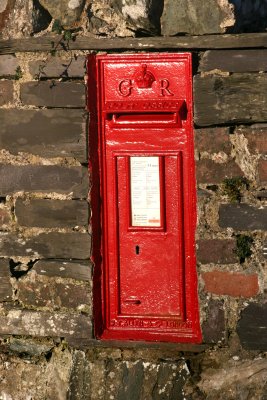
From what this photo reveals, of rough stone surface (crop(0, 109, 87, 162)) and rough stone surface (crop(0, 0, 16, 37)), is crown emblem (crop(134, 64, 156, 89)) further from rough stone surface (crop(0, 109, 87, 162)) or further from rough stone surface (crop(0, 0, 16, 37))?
rough stone surface (crop(0, 0, 16, 37))

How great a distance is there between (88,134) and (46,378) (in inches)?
59.0

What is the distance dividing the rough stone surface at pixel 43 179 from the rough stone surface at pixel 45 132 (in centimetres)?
9

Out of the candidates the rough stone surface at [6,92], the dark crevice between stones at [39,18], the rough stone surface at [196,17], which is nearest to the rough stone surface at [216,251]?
the rough stone surface at [196,17]

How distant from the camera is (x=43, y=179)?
3641 millimetres

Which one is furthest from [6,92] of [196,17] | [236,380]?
[236,380]

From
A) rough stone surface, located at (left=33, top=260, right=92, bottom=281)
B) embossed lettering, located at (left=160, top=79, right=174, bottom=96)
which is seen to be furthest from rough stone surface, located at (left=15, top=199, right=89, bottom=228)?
embossed lettering, located at (left=160, top=79, right=174, bottom=96)

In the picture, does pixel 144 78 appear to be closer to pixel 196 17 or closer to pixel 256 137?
pixel 196 17

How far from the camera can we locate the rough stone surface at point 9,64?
11.8 feet

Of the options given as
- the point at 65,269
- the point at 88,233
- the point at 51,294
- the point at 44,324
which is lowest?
the point at 44,324

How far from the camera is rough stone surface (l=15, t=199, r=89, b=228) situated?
3.62 m

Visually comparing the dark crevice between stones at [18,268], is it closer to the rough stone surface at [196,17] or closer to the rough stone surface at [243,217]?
the rough stone surface at [243,217]

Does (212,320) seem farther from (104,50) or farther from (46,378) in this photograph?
(104,50)

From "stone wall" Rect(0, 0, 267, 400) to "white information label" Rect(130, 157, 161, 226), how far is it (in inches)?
10.8

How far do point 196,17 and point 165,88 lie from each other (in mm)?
412
